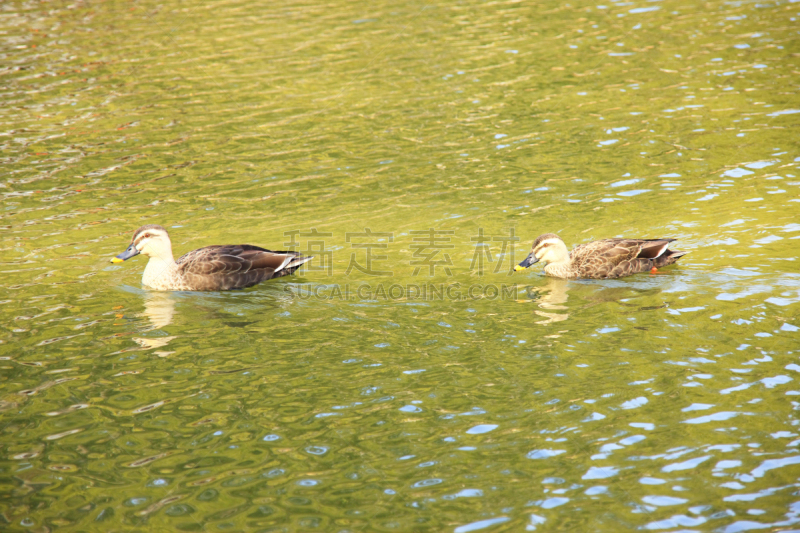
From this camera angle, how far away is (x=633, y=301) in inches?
417

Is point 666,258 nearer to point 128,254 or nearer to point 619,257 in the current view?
point 619,257

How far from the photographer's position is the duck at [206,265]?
38.2ft

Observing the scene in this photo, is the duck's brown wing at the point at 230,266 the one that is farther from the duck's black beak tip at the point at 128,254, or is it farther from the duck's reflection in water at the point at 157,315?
the duck's black beak tip at the point at 128,254

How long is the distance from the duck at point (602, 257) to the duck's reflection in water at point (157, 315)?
17.6ft

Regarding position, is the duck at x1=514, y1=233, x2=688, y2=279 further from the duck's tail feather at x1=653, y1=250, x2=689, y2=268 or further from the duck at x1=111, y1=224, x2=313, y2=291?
the duck at x1=111, y1=224, x2=313, y2=291

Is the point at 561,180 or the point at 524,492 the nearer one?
the point at 524,492

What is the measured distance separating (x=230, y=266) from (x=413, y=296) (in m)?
2.93

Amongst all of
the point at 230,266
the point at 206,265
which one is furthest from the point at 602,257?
the point at 206,265

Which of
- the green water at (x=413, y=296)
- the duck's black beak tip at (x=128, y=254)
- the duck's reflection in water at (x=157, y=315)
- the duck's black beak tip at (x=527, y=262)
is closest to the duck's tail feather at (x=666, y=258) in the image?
the green water at (x=413, y=296)

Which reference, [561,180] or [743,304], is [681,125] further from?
[743,304]

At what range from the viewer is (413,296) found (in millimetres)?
11188

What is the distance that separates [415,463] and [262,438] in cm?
170

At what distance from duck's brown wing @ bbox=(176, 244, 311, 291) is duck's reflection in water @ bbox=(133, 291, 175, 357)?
0.48 meters

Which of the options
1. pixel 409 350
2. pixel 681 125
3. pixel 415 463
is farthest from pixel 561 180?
pixel 415 463
